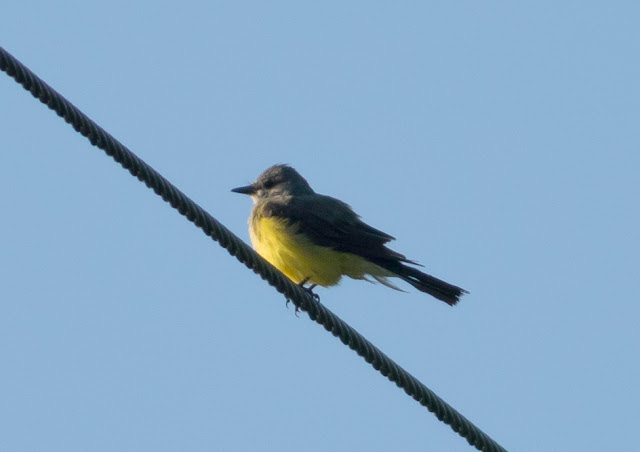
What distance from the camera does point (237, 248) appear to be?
5000mm

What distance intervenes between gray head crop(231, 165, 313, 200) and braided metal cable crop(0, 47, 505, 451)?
3884mm

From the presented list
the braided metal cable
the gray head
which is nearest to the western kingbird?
the gray head

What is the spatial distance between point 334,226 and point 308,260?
1.25 feet

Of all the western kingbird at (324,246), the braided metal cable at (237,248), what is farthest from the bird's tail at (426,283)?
the braided metal cable at (237,248)

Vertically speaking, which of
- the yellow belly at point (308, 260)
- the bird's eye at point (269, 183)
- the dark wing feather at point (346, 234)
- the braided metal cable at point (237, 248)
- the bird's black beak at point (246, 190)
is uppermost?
the bird's eye at point (269, 183)

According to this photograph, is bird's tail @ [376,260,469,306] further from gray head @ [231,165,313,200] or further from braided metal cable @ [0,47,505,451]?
braided metal cable @ [0,47,505,451]

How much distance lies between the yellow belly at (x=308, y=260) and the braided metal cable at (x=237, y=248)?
8.09 ft

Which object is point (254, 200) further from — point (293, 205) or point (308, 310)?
point (308, 310)

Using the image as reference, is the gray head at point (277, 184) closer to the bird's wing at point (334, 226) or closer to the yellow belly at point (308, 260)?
the bird's wing at point (334, 226)

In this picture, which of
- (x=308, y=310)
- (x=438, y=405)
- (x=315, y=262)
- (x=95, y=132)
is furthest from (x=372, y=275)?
(x=95, y=132)

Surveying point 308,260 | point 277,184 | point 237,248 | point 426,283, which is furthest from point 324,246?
point 237,248

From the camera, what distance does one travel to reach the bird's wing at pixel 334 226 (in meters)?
8.06

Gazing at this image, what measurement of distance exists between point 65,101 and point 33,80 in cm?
14

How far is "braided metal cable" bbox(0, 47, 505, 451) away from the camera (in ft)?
13.6
